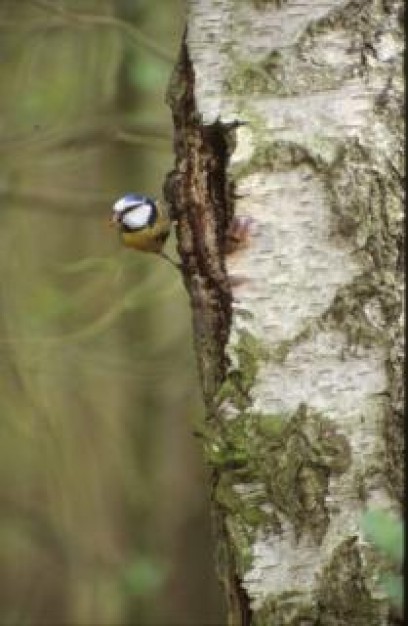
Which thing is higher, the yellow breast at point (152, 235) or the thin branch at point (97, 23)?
the yellow breast at point (152, 235)

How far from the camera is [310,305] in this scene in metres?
1.96

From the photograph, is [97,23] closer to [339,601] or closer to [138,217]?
[138,217]

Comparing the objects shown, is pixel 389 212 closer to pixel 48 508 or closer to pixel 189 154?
pixel 189 154

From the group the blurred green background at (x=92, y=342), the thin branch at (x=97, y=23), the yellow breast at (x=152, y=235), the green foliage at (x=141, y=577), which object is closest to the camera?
the yellow breast at (x=152, y=235)

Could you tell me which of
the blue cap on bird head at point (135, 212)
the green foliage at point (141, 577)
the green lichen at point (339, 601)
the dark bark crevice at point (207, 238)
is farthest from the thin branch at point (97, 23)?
the green foliage at point (141, 577)

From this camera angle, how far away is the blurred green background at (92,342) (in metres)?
4.08

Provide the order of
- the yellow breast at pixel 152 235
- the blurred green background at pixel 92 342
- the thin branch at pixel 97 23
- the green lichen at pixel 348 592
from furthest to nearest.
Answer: the blurred green background at pixel 92 342 → the thin branch at pixel 97 23 → the yellow breast at pixel 152 235 → the green lichen at pixel 348 592

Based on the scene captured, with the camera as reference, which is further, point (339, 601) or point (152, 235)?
point (152, 235)

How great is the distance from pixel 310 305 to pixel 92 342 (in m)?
2.78

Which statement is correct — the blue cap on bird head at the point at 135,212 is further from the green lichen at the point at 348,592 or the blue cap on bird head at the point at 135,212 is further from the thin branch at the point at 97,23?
the thin branch at the point at 97,23

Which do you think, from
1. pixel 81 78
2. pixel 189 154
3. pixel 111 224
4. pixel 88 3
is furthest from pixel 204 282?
pixel 81 78

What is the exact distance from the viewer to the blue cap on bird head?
2373 millimetres

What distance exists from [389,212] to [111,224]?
2.34ft

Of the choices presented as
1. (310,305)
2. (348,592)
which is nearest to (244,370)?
(310,305)
